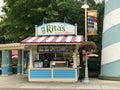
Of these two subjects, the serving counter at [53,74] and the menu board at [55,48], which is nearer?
the serving counter at [53,74]

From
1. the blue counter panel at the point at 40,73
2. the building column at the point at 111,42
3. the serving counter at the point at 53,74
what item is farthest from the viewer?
the building column at the point at 111,42

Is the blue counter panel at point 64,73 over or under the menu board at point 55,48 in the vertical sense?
under

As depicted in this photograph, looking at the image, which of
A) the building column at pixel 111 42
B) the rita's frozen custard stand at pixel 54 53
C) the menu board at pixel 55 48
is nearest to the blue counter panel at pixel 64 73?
the rita's frozen custard stand at pixel 54 53

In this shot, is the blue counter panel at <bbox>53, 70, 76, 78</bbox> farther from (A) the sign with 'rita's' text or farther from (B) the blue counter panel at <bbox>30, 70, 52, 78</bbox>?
(A) the sign with 'rita's' text

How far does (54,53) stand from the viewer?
24.9 m

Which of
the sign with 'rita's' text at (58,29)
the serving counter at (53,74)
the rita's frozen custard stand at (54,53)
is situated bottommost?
the serving counter at (53,74)

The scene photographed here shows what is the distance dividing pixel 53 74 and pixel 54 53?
192cm

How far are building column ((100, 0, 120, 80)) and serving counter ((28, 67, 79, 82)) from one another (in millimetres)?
2509

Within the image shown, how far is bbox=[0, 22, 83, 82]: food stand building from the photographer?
23.3m

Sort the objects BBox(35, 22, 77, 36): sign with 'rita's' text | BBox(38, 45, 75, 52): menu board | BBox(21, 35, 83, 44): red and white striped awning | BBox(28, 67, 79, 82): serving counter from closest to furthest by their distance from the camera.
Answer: BBox(21, 35, 83, 44): red and white striped awning, BBox(28, 67, 79, 82): serving counter, BBox(38, 45, 75, 52): menu board, BBox(35, 22, 77, 36): sign with 'rita's' text

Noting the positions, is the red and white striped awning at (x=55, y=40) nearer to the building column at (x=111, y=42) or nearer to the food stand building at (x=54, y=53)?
the food stand building at (x=54, y=53)

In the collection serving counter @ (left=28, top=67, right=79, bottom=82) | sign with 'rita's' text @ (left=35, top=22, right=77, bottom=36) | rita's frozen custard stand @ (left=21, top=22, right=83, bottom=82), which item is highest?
sign with 'rita's' text @ (left=35, top=22, right=77, bottom=36)

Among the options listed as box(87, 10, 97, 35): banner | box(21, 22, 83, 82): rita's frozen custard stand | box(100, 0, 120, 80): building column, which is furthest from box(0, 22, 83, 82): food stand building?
box(100, 0, 120, 80): building column

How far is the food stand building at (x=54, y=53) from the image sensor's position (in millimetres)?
23328
